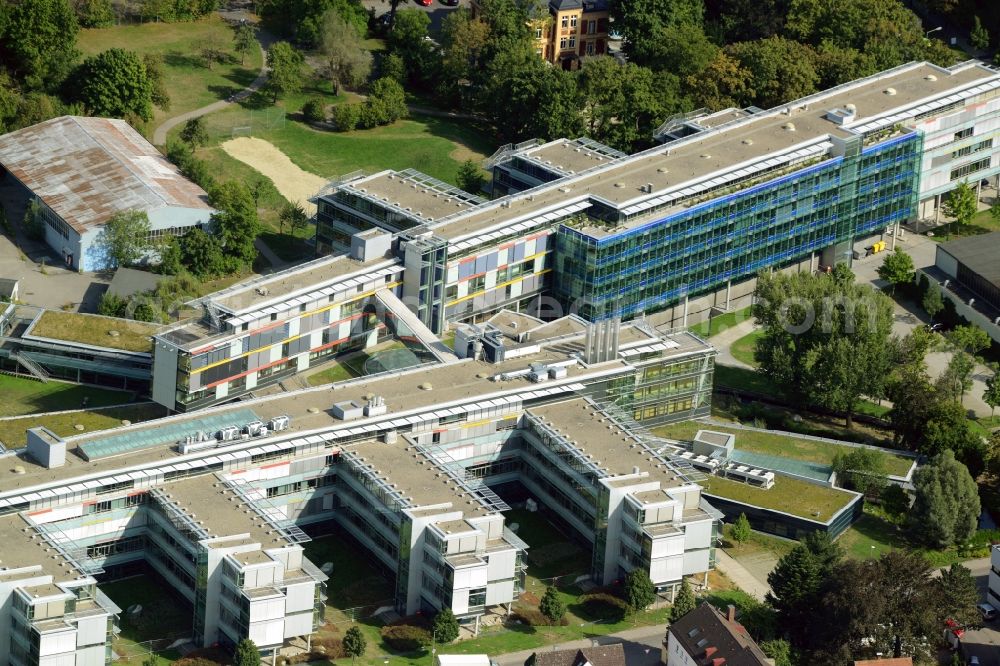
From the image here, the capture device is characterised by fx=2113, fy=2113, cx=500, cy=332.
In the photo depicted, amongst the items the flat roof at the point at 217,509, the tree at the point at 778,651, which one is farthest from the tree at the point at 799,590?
the flat roof at the point at 217,509

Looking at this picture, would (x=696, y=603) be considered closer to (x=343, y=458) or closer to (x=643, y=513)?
(x=643, y=513)

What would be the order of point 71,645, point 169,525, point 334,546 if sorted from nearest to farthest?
point 71,645
point 169,525
point 334,546

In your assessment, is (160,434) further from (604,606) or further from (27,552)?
(604,606)

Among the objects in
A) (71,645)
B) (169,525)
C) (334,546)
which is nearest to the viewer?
(71,645)

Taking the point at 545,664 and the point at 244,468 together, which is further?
the point at 244,468

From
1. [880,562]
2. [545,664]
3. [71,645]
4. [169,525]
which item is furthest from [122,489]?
[880,562]

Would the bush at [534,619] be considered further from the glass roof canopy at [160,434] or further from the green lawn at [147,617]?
the glass roof canopy at [160,434]

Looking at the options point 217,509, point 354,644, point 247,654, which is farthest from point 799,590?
point 217,509
